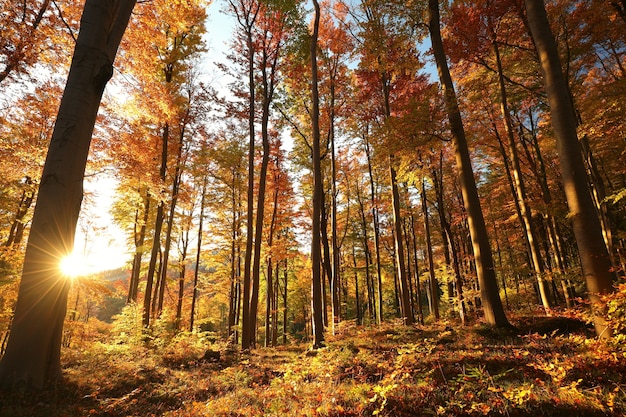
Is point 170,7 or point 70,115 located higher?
point 170,7

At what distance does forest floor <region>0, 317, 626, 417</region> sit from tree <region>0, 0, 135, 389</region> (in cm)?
54

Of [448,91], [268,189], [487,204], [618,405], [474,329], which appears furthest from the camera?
[487,204]

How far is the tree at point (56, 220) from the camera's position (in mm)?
4375

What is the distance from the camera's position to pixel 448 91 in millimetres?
8695

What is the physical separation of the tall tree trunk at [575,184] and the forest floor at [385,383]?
36.0 inches

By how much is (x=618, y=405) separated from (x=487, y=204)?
72.6ft

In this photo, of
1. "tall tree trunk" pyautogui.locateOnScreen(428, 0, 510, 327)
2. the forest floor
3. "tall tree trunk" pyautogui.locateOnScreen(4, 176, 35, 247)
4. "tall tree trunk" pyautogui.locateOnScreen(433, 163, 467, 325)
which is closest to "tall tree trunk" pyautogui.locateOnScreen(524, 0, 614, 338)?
the forest floor

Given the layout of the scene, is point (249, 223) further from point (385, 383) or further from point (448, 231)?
point (448, 231)

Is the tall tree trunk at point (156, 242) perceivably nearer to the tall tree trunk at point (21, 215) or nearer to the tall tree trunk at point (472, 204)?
the tall tree trunk at point (21, 215)

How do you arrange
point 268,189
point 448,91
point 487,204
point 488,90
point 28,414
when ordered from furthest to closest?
point 487,204 → point 268,189 → point 488,90 → point 448,91 → point 28,414

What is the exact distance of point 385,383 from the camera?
4.60 m

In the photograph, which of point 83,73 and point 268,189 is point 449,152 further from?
point 83,73

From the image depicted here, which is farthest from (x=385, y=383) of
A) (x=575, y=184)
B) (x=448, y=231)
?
(x=448, y=231)

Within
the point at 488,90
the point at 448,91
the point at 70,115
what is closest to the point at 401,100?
the point at 488,90
